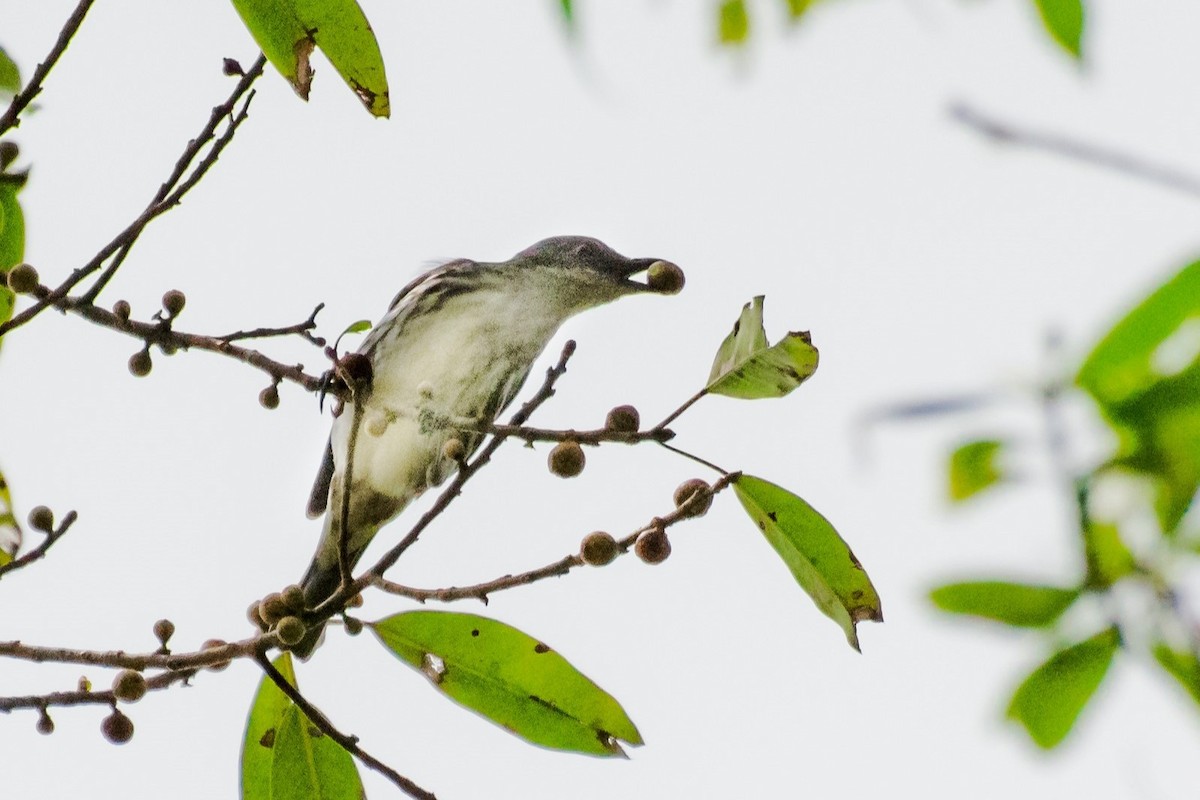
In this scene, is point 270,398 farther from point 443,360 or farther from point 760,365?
point 443,360

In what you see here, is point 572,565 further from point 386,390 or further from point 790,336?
point 386,390

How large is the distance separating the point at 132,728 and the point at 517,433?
2.66 ft

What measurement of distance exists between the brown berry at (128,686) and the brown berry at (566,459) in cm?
74

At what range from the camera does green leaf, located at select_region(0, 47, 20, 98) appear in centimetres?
263

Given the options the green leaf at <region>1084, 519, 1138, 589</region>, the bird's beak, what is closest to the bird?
the bird's beak

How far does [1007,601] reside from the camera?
1845mm

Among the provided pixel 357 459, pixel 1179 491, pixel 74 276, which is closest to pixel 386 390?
pixel 357 459

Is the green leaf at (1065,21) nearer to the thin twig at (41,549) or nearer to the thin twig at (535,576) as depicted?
the thin twig at (535,576)

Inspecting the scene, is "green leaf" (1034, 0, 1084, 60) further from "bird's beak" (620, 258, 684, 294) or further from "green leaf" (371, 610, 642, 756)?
"green leaf" (371, 610, 642, 756)

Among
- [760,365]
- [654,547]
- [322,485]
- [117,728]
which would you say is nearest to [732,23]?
[760,365]

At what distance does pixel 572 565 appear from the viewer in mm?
2195

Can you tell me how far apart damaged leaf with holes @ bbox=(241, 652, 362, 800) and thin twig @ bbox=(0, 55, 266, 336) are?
81 centimetres

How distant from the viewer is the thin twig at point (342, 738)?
6.85 feet

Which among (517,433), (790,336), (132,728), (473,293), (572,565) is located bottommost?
(132,728)
